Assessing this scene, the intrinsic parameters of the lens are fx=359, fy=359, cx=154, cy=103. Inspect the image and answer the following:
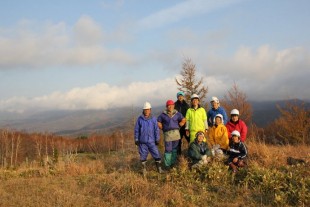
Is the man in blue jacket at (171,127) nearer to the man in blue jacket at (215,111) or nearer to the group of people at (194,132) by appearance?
the group of people at (194,132)

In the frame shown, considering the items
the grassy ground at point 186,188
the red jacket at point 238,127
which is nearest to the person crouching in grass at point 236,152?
the grassy ground at point 186,188

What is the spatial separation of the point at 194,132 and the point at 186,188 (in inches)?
87.3

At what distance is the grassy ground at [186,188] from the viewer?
7781 mm

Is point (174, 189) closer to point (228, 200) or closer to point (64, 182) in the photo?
point (228, 200)

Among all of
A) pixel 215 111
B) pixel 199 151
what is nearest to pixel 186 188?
pixel 199 151

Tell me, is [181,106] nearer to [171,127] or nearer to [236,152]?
[171,127]

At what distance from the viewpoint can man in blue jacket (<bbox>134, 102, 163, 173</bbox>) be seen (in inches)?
428

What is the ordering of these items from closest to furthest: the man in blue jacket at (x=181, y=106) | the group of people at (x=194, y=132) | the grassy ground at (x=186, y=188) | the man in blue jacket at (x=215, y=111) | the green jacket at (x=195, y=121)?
the grassy ground at (x=186, y=188)
the group of people at (x=194, y=132)
the green jacket at (x=195, y=121)
the man in blue jacket at (x=215, y=111)
the man in blue jacket at (x=181, y=106)

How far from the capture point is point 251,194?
26.3 feet

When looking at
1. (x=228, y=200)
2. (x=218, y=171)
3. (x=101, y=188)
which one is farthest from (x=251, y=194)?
(x=101, y=188)

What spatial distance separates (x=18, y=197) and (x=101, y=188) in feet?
6.75

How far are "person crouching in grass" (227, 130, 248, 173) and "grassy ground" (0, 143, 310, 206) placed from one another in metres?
0.35

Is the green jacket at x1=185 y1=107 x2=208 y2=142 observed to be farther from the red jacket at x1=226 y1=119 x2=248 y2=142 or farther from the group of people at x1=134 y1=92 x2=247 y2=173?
the red jacket at x1=226 y1=119 x2=248 y2=142

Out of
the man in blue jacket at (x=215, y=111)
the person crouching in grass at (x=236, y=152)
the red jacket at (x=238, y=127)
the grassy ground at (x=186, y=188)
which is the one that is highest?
the man in blue jacket at (x=215, y=111)
